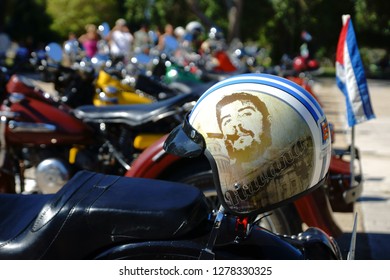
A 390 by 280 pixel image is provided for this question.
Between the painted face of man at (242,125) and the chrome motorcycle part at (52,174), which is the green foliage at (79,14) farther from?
the painted face of man at (242,125)

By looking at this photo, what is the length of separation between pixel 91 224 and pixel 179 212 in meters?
0.28

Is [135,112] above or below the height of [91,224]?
above

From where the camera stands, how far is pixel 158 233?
2246 millimetres

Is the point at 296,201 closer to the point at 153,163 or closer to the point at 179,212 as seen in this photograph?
the point at 153,163

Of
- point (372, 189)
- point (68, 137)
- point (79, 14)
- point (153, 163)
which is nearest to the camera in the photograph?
point (153, 163)

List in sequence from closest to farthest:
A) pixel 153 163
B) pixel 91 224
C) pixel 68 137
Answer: pixel 91 224 < pixel 153 163 < pixel 68 137

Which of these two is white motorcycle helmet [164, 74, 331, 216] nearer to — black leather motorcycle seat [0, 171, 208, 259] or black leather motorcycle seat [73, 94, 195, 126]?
black leather motorcycle seat [0, 171, 208, 259]

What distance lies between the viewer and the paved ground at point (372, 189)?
4.94 meters

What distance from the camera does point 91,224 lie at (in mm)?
2219

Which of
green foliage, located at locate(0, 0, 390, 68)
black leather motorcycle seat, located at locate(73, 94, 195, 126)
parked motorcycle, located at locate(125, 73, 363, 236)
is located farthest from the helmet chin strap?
green foliage, located at locate(0, 0, 390, 68)

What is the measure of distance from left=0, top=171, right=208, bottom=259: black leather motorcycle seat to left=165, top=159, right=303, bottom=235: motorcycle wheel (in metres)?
1.37

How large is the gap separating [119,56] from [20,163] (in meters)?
3.99

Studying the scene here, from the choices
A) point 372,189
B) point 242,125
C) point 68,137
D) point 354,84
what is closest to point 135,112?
point 68,137
